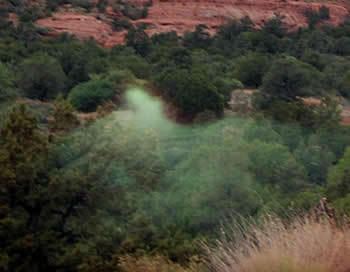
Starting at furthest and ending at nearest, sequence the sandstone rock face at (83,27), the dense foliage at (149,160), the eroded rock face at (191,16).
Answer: the eroded rock face at (191,16)
the sandstone rock face at (83,27)
the dense foliage at (149,160)

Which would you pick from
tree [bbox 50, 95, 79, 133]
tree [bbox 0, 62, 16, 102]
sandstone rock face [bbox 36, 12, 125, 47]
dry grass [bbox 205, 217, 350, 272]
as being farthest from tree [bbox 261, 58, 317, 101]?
dry grass [bbox 205, 217, 350, 272]

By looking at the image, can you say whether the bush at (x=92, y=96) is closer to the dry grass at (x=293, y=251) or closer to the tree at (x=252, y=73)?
the tree at (x=252, y=73)

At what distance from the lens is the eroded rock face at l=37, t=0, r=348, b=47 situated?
5519 cm

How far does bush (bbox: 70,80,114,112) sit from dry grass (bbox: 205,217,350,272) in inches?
1004

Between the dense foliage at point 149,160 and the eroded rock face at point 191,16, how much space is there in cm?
1557

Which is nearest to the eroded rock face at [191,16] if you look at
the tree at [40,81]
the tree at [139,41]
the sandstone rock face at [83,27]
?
the sandstone rock face at [83,27]

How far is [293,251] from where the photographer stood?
502 cm

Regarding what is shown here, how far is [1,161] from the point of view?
12.9 m

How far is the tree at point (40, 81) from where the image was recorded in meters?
33.1

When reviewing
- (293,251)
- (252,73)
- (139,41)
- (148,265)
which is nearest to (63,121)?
(148,265)

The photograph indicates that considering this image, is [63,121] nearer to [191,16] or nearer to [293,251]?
[293,251]

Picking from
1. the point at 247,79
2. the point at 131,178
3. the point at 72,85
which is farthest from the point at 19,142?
the point at 247,79

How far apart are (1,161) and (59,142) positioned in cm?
219

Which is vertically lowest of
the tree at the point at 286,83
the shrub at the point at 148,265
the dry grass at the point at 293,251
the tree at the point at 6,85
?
the tree at the point at 6,85
